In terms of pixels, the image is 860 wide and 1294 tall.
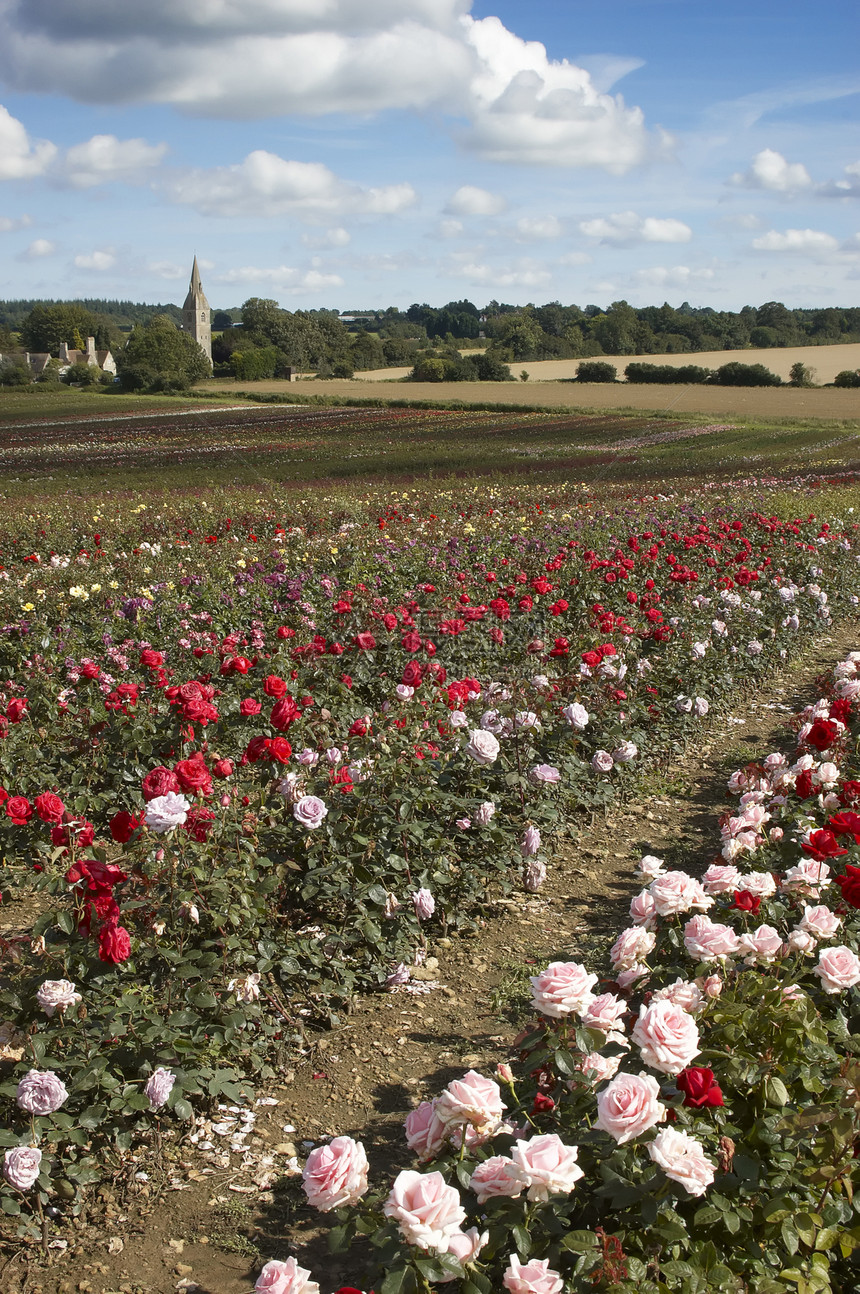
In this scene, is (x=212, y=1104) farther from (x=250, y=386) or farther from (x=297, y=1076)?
(x=250, y=386)

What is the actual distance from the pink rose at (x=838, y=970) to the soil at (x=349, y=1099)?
131cm

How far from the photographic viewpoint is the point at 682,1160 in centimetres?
178

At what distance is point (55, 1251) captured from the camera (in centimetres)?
249

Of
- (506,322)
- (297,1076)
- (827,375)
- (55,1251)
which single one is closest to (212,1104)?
(297,1076)

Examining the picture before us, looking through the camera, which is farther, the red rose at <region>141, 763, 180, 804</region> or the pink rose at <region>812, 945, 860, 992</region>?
the red rose at <region>141, 763, 180, 804</region>

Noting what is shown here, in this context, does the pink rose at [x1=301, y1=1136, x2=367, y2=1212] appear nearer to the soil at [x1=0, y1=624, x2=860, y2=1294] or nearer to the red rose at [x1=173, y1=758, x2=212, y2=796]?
the soil at [x1=0, y1=624, x2=860, y2=1294]

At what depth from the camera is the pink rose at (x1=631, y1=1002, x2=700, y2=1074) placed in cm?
193

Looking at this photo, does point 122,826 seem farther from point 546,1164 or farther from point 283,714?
point 546,1164

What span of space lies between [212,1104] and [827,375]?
70.7 metres

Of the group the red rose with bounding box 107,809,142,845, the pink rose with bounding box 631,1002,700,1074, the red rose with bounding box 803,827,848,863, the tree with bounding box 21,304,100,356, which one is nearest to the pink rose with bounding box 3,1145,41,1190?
the red rose with bounding box 107,809,142,845

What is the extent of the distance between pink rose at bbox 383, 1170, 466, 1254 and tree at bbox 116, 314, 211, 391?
7213 cm

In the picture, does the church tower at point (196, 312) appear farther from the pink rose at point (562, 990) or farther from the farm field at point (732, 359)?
the pink rose at point (562, 990)

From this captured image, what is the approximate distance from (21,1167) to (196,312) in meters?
136

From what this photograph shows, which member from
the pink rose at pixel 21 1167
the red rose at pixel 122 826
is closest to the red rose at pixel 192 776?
the red rose at pixel 122 826
